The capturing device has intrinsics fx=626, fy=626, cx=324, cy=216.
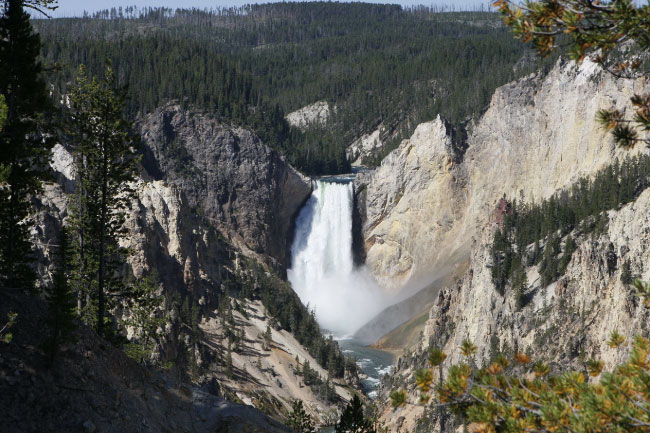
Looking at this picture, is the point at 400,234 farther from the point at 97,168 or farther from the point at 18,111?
the point at 18,111

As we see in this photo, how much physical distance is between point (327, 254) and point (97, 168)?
294 feet

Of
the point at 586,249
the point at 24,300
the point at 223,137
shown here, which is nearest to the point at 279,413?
the point at 586,249

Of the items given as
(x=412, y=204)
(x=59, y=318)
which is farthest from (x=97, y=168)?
(x=412, y=204)

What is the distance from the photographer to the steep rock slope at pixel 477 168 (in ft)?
295

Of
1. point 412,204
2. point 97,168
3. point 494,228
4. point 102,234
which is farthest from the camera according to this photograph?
point 412,204

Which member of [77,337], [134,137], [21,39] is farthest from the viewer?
[134,137]

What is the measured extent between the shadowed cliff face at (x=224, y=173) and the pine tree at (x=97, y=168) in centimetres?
7948

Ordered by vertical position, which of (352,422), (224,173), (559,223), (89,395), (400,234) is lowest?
(400,234)

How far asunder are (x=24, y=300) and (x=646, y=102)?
691 inches

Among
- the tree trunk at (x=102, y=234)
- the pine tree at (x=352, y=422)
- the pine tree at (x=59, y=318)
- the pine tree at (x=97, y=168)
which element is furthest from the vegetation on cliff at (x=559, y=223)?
the pine tree at (x=59, y=318)

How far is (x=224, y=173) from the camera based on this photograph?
112000mm

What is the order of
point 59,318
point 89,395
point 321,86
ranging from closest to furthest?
1. point 59,318
2. point 89,395
3. point 321,86

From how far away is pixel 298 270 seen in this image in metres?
116

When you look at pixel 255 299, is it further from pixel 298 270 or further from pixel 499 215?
pixel 499 215
